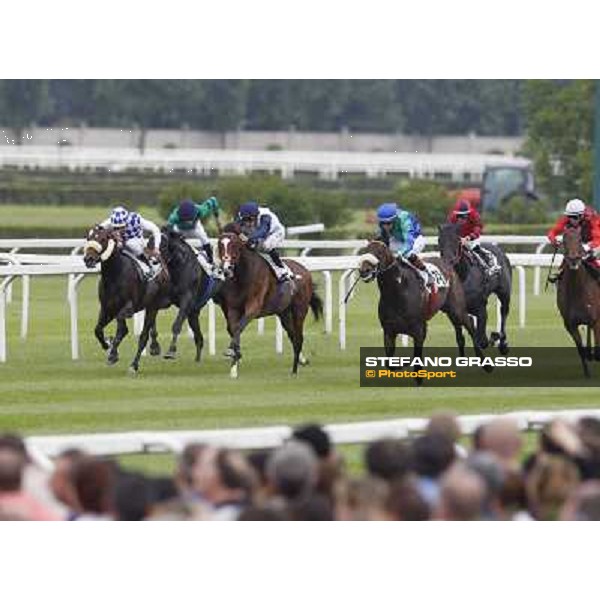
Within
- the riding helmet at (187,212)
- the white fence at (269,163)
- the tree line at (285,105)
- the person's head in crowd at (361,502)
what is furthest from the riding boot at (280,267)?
the tree line at (285,105)

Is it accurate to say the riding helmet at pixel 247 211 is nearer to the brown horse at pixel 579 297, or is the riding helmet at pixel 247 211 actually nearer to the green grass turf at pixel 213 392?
the green grass turf at pixel 213 392

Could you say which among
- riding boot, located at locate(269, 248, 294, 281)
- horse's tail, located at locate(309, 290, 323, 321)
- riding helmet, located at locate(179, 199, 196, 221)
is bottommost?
horse's tail, located at locate(309, 290, 323, 321)

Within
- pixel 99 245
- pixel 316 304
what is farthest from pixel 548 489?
pixel 316 304

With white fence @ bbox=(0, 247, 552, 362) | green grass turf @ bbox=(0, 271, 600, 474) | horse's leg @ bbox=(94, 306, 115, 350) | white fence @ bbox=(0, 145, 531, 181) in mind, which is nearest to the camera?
green grass turf @ bbox=(0, 271, 600, 474)

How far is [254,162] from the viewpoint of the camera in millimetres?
49344

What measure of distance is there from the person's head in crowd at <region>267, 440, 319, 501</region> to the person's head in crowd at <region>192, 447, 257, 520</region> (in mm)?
79

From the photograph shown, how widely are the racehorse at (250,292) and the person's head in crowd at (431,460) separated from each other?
9156mm

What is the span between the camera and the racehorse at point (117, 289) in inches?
674

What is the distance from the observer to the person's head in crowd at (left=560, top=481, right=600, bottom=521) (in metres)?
7.24

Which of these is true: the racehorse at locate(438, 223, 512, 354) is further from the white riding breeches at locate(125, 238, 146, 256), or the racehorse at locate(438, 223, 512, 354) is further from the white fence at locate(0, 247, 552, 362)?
the white riding breeches at locate(125, 238, 146, 256)

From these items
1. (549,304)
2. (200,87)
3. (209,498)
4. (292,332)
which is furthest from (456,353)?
(200,87)

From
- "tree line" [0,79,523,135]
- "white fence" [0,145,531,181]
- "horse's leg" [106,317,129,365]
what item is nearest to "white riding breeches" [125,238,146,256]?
"horse's leg" [106,317,129,365]

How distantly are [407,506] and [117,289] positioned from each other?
10262 mm

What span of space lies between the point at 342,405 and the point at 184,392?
126 centimetres
